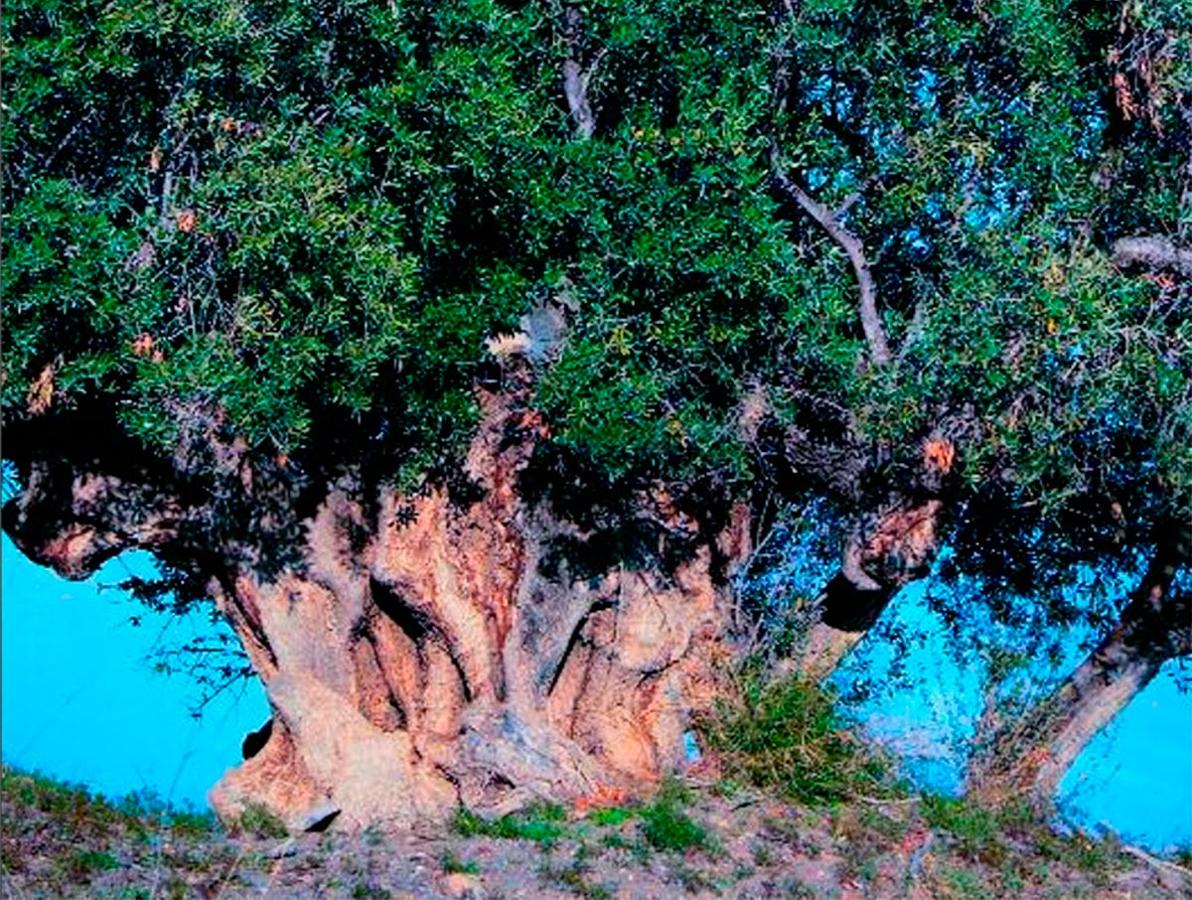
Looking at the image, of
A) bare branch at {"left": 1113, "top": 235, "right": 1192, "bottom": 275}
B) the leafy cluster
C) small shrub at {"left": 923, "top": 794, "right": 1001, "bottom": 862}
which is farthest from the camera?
bare branch at {"left": 1113, "top": 235, "right": 1192, "bottom": 275}

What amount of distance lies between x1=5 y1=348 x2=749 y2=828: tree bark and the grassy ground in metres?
0.64

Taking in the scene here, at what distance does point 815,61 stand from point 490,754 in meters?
5.19

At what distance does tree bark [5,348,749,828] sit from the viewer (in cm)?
1487

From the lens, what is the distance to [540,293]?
13.6 m

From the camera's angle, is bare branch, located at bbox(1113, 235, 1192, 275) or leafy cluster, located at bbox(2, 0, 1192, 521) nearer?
leafy cluster, located at bbox(2, 0, 1192, 521)

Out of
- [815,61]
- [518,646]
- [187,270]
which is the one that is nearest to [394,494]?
[518,646]

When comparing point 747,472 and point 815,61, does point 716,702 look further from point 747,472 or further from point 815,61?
point 815,61

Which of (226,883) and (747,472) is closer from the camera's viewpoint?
(226,883)

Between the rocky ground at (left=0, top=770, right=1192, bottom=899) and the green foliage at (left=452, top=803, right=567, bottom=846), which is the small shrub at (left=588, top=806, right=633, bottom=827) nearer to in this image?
the rocky ground at (left=0, top=770, right=1192, bottom=899)

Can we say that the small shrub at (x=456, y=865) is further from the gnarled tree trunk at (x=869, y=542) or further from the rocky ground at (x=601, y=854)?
the gnarled tree trunk at (x=869, y=542)

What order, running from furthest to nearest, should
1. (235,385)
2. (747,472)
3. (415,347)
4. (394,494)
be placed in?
(394,494)
(747,472)
(415,347)
(235,385)

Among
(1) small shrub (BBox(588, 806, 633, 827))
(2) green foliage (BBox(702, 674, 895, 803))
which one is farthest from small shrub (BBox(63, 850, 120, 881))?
(2) green foliage (BBox(702, 674, 895, 803))

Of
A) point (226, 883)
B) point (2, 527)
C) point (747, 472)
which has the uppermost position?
point (2, 527)

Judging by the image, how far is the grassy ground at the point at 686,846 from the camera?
41.0 ft
